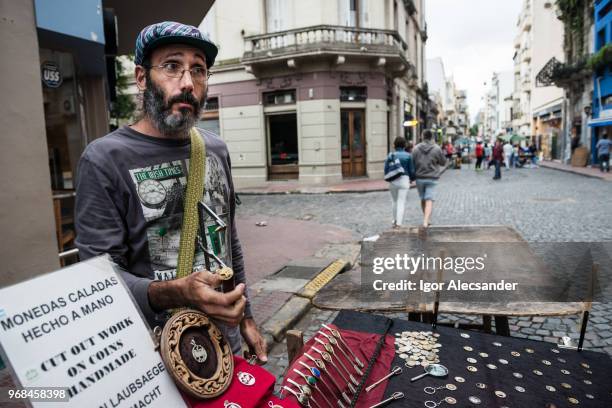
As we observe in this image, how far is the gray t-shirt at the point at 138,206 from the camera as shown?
56.7 inches

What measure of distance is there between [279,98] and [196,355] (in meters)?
18.5

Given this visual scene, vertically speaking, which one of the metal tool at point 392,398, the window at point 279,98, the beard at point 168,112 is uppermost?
the window at point 279,98

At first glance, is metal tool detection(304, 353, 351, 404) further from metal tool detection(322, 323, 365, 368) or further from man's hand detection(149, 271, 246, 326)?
man's hand detection(149, 271, 246, 326)

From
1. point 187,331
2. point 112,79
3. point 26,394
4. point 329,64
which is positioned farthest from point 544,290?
point 329,64

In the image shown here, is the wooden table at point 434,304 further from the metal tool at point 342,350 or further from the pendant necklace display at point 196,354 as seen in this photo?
the pendant necklace display at point 196,354

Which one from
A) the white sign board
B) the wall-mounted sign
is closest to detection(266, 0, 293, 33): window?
the wall-mounted sign

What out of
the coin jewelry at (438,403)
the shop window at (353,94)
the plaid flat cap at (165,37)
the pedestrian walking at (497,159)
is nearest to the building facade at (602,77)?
the pedestrian walking at (497,159)

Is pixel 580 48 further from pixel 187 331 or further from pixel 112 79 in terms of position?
pixel 187 331

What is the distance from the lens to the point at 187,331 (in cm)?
119

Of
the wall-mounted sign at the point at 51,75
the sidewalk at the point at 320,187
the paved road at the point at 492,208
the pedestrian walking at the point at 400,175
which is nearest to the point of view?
the wall-mounted sign at the point at 51,75

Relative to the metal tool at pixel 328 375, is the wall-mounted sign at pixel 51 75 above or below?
above

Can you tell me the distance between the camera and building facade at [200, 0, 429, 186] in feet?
58.2

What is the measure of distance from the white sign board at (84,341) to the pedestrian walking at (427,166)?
25.7ft

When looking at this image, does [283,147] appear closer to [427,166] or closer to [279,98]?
[279,98]
